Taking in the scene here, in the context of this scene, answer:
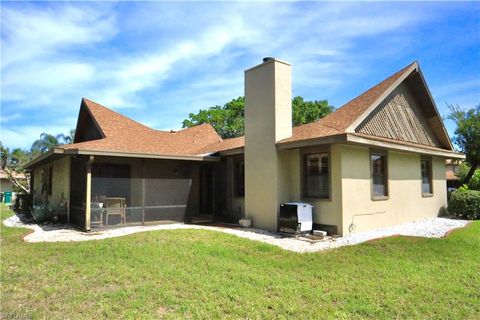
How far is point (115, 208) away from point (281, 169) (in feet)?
17.5

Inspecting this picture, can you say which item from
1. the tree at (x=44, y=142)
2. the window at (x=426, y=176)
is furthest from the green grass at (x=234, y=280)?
the tree at (x=44, y=142)

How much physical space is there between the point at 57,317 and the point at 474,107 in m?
24.9

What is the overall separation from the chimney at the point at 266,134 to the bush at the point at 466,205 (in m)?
7.98

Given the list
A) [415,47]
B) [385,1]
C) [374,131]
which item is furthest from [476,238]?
[415,47]

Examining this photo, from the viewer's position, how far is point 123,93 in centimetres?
1834

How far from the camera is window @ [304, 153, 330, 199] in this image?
10016 mm

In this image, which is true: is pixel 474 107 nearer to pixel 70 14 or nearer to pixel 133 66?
pixel 133 66

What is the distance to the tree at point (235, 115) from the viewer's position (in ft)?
117

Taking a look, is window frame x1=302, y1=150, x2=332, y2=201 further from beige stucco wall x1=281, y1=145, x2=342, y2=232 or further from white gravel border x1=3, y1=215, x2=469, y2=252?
white gravel border x1=3, y1=215, x2=469, y2=252

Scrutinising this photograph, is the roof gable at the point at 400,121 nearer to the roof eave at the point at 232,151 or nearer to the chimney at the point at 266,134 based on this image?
the chimney at the point at 266,134

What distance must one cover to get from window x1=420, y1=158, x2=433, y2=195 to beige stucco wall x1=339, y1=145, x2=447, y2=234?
29 centimetres

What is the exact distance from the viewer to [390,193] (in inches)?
451

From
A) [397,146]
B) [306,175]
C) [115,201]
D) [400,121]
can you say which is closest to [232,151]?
[306,175]

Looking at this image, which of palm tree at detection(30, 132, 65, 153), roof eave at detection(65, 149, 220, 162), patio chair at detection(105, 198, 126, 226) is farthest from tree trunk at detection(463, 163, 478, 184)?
palm tree at detection(30, 132, 65, 153)
